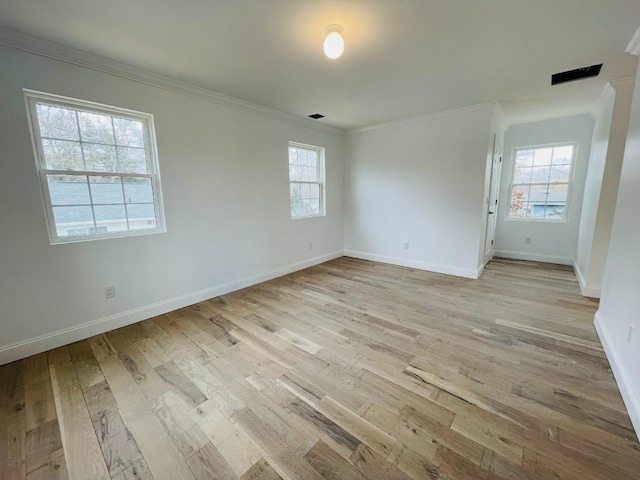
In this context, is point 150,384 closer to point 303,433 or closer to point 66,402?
point 66,402

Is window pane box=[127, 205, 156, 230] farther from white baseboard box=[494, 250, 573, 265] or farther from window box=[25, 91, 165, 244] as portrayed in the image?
white baseboard box=[494, 250, 573, 265]

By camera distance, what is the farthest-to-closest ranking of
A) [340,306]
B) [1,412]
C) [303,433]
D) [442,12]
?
1. [340,306]
2. [442,12]
3. [1,412]
4. [303,433]

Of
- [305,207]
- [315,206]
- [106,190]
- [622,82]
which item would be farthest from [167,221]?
[622,82]

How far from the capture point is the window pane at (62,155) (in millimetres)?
2240

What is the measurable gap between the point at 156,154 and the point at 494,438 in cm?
361

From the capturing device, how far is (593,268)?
334cm

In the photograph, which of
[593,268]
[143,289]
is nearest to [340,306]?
[143,289]

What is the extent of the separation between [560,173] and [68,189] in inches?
279

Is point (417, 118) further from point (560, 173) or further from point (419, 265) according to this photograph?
point (560, 173)

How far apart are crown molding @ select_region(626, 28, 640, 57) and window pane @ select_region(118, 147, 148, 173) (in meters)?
4.44

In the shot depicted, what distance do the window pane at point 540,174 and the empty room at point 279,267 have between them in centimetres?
104

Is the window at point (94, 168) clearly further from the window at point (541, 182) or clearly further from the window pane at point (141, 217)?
the window at point (541, 182)

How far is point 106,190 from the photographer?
2537 millimetres

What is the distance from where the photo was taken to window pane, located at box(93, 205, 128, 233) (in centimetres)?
252
